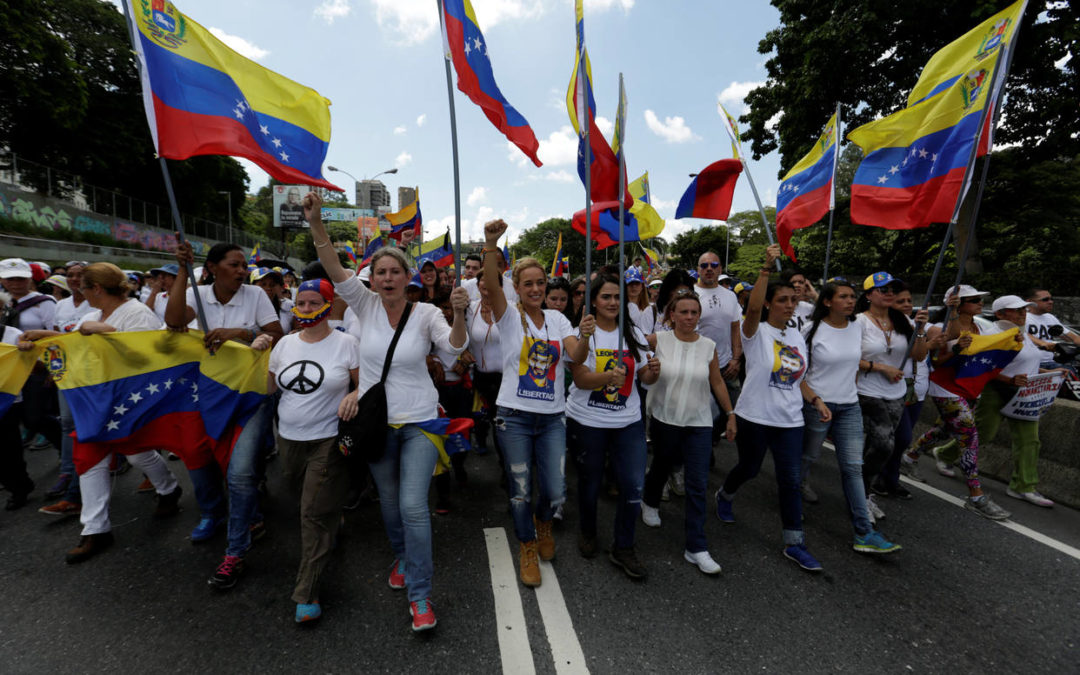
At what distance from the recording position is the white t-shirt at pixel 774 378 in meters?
3.41

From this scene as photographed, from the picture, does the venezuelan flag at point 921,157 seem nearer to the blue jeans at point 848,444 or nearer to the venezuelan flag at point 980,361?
the venezuelan flag at point 980,361

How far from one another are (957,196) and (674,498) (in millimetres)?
3494

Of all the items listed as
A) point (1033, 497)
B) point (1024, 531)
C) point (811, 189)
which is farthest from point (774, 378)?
point (1033, 497)

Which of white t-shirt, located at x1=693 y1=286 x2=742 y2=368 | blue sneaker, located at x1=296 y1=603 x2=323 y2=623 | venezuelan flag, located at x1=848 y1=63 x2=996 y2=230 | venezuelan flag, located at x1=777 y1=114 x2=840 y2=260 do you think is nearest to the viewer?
blue sneaker, located at x1=296 y1=603 x2=323 y2=623

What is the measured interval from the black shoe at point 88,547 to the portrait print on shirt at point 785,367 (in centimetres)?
490

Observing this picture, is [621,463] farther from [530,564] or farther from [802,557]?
[802,557]

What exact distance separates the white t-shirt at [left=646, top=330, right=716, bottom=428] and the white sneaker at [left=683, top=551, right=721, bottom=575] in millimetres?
887

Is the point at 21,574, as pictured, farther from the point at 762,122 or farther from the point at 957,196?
the point at 762,122

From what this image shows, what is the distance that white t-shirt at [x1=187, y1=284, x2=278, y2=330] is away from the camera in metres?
3.49

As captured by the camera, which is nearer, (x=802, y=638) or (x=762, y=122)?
(x=802, y=638)

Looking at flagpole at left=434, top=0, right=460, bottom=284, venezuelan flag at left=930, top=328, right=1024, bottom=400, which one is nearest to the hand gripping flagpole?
flagpole at left=434, top=0, right=460, bottom=284

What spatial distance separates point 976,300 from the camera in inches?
173

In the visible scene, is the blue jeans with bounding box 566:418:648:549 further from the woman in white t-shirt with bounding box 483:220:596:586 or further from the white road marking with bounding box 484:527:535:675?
the white road marking with bounding box 484:527:535:675

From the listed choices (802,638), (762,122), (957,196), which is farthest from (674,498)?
(762,122)
